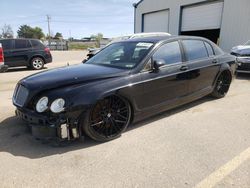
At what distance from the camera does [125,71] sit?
3547 mm

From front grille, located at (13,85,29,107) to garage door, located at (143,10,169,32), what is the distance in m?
16.8

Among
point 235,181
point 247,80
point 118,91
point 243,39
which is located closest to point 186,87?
point 118,91

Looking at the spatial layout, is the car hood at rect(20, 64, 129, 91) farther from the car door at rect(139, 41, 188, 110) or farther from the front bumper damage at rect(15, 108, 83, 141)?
the car door at rect(139, 41, 188, 110)

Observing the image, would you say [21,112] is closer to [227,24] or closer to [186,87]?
[186,87]

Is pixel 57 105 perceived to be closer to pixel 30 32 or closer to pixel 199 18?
pixel 199 18

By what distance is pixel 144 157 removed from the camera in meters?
2.96

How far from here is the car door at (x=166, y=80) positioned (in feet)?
12.3

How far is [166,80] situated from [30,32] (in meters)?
86.6

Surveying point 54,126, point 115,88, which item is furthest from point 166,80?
point 54,126

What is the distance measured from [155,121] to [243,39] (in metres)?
11.7

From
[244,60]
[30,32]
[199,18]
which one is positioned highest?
[30,32]

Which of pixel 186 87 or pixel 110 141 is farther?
pixel 186 87

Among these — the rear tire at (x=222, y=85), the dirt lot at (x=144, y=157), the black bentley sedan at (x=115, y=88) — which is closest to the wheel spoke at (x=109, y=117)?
the black bentley sedan at (x=115, y=88)

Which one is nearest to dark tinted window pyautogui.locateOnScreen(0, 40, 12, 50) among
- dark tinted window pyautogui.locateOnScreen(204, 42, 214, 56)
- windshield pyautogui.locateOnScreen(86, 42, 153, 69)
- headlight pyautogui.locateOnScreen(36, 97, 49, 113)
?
windshield pyautogui.locateOnScreen(86, 42, 153, 69)
